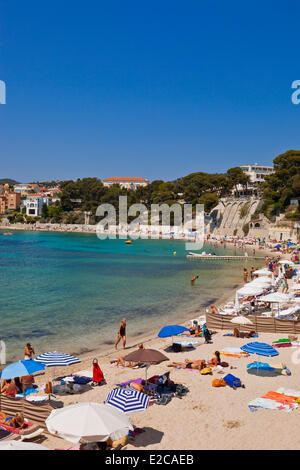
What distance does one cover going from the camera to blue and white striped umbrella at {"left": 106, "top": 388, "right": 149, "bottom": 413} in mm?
7402

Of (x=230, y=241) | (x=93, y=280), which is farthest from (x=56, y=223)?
(x=93, y=280)

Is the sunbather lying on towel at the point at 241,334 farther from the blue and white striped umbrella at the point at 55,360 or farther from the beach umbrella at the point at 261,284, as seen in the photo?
the blue and white striped umbrella at the point at 55,360

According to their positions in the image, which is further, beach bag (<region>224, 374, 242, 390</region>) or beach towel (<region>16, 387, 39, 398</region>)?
beach bag (<region>224, 374, 242, 390</region>)

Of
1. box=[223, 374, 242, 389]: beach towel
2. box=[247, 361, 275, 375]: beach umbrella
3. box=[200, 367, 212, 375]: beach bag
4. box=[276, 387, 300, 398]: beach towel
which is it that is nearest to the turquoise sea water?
box=[200, 367, 212, 375]: beach bag

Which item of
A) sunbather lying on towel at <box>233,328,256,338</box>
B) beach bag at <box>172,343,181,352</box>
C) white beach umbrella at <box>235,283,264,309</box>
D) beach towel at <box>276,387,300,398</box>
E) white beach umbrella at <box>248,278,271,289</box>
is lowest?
beach bag at <box>172,343,181,352</box>

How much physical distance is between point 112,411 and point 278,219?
61.9 m

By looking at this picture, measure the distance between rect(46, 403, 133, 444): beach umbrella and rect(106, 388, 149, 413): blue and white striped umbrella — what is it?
750 mm

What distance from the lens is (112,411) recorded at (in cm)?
661

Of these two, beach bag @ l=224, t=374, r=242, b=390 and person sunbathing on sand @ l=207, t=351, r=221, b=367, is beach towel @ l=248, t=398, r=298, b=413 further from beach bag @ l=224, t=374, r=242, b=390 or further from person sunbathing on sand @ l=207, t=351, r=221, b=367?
person sunbathing on sand @ l=207, t=351, r=221, b=367

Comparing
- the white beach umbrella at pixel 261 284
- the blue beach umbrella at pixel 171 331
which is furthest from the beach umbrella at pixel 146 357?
the white beach umbrella at pixel 261 284

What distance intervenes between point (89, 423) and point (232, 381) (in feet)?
15.1

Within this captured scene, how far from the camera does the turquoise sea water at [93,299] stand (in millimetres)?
15516

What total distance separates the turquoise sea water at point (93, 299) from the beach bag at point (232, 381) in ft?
19.1

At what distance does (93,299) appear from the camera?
76.2 ft
